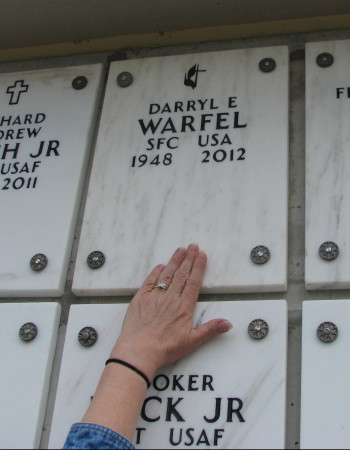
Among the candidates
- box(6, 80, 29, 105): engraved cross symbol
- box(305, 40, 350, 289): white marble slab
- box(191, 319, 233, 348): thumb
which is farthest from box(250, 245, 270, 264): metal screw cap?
box(6, 80, 29, 105): engraved cross symbol

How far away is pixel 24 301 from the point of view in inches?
135

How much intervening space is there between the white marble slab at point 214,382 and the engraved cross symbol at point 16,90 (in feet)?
3.95

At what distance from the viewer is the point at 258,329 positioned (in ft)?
10.0

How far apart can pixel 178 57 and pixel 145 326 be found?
1.32 m

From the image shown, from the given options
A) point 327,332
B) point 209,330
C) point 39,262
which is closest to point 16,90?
point 39,262

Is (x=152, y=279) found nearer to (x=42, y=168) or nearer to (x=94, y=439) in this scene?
(x=94, y=439)

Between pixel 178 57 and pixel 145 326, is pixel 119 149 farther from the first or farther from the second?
pixel 145 326

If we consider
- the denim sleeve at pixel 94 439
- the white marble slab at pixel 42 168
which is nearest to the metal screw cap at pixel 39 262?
the white marble slab at pixel 42 168

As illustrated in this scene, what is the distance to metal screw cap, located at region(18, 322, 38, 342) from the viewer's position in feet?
10.7

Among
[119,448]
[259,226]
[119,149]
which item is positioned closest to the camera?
[119,448]

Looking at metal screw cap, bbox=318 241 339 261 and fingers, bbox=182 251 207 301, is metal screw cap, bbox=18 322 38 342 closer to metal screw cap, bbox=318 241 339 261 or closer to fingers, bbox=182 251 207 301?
fingers, bbox=182 251 207 301

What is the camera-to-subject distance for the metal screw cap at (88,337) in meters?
3.20

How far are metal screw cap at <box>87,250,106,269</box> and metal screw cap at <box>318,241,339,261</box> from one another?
2.55ft

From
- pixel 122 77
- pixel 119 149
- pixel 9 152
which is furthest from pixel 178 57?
pixel 9 152
